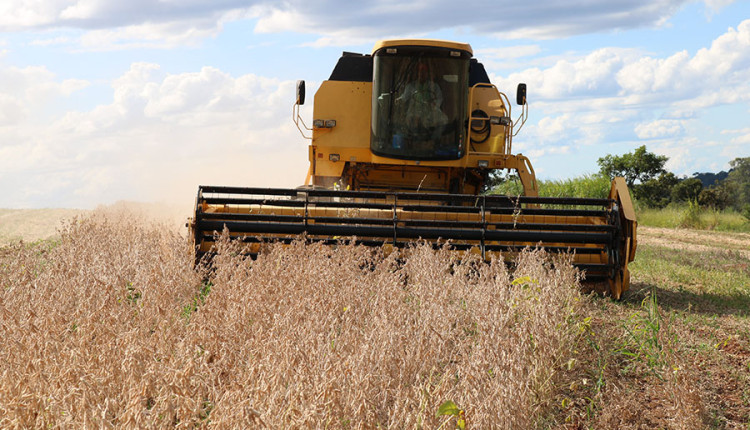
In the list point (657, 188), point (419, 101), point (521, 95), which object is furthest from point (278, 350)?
point (657, 188)

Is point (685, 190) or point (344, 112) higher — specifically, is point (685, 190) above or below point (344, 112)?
below

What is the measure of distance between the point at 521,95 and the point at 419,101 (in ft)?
4.64

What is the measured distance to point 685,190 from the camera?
28156 millimetres

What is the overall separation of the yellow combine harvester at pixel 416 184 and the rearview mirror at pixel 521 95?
0.02m

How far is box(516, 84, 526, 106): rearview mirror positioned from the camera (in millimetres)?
9219

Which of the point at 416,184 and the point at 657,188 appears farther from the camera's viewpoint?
the point at 657,188

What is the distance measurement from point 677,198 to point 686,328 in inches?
947

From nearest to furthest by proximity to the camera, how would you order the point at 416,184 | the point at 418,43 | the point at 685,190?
the point at 418,43 < the point at 416,184 < the point at 685,190

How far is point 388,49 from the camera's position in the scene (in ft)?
28.2

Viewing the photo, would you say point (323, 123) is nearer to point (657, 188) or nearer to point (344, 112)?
point (344, 112)

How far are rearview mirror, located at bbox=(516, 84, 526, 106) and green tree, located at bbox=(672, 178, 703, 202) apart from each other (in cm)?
2071

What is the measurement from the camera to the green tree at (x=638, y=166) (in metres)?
29.5

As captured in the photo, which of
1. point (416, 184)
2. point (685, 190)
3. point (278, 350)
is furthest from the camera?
point (685, 190)

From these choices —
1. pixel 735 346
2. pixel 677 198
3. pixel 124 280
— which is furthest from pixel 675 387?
pixel 677 198
